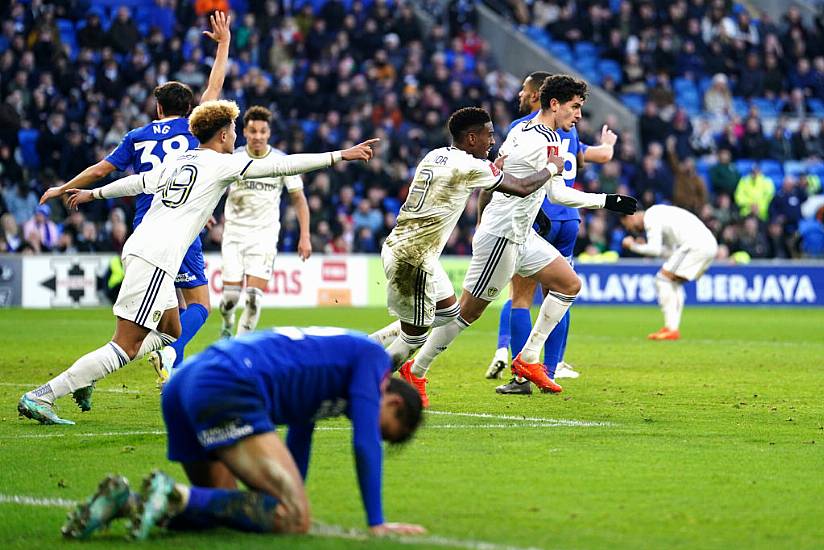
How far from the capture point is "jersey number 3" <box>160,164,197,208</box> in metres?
8.84

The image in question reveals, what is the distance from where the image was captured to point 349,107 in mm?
29203

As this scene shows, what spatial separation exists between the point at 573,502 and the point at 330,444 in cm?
222

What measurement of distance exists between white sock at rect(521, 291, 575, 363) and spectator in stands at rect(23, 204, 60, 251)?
14899mm

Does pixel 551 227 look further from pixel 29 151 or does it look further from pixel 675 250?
pixel 29 151

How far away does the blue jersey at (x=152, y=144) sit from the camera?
34.6 feet

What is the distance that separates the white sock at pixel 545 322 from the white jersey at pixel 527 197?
0.71m

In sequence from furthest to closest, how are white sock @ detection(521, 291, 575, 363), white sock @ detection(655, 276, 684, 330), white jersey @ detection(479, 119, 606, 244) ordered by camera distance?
white sock @ detection(655, 276, 684, 330), white sock @ detection(521, 291, 575, 363), white jersey @ detection(479, 119, 606, 244)

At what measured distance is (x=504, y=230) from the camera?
35.9ft

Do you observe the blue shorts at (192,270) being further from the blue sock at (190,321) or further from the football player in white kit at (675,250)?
the football player in white kit at (675,250)

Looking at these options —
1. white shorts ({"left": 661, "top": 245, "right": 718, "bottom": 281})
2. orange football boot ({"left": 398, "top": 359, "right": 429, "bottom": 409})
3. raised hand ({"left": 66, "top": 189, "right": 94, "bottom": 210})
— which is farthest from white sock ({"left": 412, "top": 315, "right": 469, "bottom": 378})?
white shorts ({"left": 661, "top": 245, "right": 718, "bottom": 281})

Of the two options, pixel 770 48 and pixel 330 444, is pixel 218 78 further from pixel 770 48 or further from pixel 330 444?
pixel 770 48

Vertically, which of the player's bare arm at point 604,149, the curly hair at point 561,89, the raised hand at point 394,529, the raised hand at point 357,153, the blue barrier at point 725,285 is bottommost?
the blue barrier at point 725,285

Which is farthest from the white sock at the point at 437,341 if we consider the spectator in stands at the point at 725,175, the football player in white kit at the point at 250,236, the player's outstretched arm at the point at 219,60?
the spectator in stands at the point at 725,175

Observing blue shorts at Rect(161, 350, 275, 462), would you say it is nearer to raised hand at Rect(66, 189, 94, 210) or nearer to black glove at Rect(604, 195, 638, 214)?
raised hand at Rect(66, 189, 94, 210)
